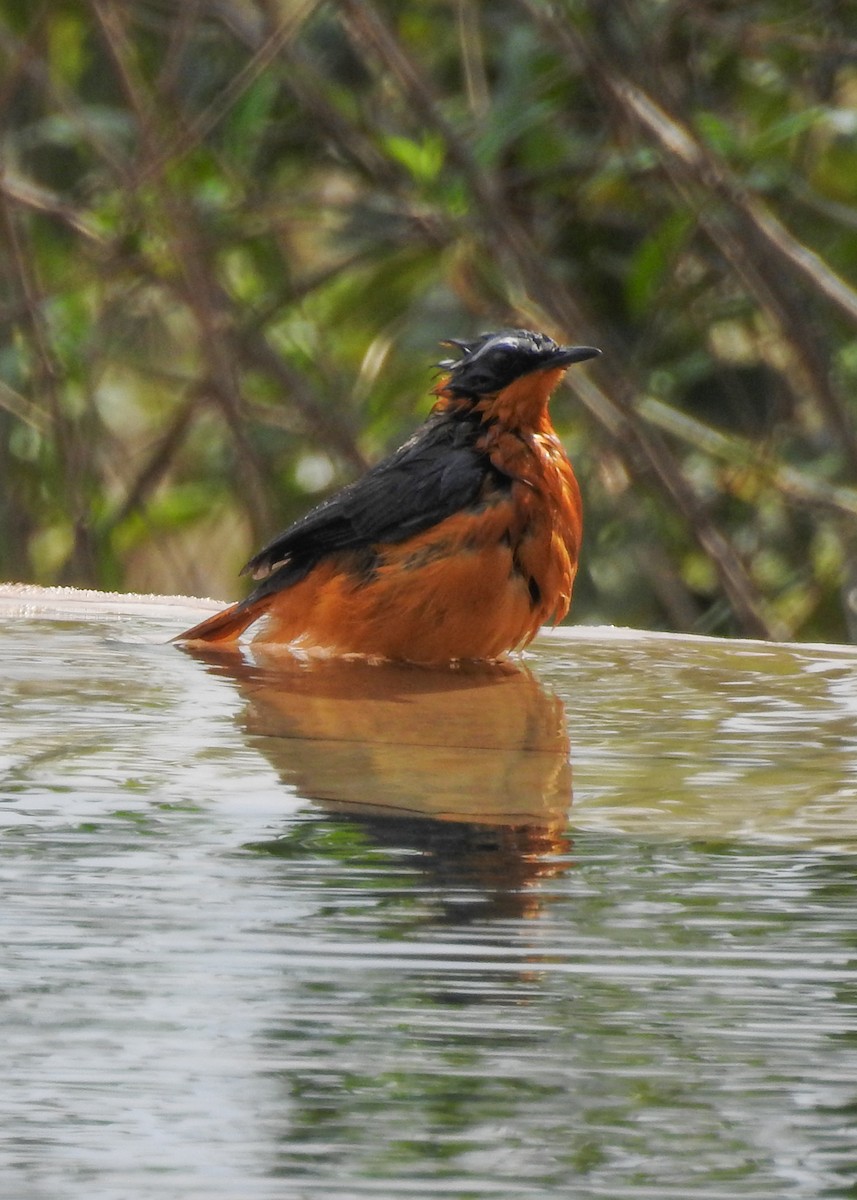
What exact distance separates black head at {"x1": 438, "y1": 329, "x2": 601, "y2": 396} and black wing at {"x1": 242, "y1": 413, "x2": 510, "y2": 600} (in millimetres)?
92

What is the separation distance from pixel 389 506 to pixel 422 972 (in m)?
2.43

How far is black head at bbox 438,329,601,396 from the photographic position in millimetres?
3766

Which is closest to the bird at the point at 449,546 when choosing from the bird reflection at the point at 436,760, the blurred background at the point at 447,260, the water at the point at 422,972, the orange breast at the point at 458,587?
the orange breast at the point at 458,587

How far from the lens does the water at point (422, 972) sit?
1014 mm

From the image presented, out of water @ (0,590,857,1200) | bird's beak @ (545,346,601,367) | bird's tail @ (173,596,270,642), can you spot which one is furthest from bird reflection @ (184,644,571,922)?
bird's beak @ (545,346,601,367)

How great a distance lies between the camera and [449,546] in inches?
135

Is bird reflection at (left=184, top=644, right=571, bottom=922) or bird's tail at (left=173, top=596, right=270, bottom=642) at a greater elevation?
bird's tail at (left=173, top=596, right=270, bottom=642)

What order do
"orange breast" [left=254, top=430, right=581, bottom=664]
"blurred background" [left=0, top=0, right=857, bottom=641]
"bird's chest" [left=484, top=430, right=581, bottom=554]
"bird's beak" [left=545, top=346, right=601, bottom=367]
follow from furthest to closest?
"blurred background" [left=0, top=0, right=857, bottom=641]
"bird's beak" [left=545, top=346, right=601, bottom=367]
"bird's chest" [left=484, top=430, right=581, bottom=554]
"orange breast" [left=254, top=430, right=581, bottom=664]

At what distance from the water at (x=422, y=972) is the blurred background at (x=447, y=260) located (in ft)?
11.8

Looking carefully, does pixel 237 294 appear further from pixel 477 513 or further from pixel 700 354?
pixel 477 513

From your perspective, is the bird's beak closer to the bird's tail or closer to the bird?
the bird

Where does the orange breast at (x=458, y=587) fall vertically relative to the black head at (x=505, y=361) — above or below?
below

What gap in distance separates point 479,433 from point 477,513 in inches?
12.8

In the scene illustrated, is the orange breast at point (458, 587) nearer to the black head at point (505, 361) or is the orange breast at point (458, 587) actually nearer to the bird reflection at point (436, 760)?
the black head at point (505, 361)
